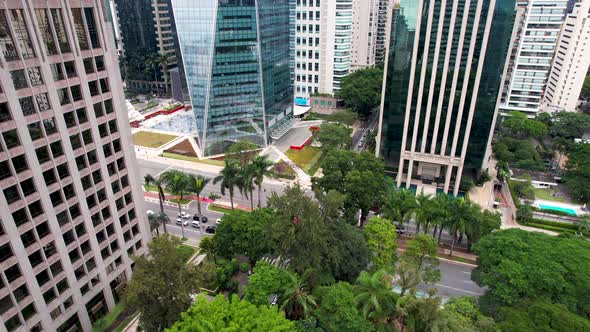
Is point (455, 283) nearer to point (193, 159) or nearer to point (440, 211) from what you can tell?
point (440, 211)

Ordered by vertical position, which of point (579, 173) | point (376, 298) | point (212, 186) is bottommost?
point (212, 186)

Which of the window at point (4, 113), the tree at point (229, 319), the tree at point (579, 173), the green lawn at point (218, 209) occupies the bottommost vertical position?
the green lawn at point (218, 209)

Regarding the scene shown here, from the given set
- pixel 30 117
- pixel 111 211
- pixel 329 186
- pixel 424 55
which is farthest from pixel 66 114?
pixel 424 55

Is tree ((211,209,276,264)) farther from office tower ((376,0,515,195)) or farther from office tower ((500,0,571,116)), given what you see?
office tower ((500,0,571,116))

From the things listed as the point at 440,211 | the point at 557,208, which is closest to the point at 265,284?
the point at 440,211

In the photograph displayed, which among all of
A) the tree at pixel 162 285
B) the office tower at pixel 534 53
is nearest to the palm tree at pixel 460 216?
the tree at pixel 162 285

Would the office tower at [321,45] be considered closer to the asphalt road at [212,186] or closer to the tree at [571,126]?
the asphalt road at [212,186]

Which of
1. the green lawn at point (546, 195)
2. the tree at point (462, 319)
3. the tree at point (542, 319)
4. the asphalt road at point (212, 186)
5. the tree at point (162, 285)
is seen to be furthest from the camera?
the asphalt road at point (212, 186)
